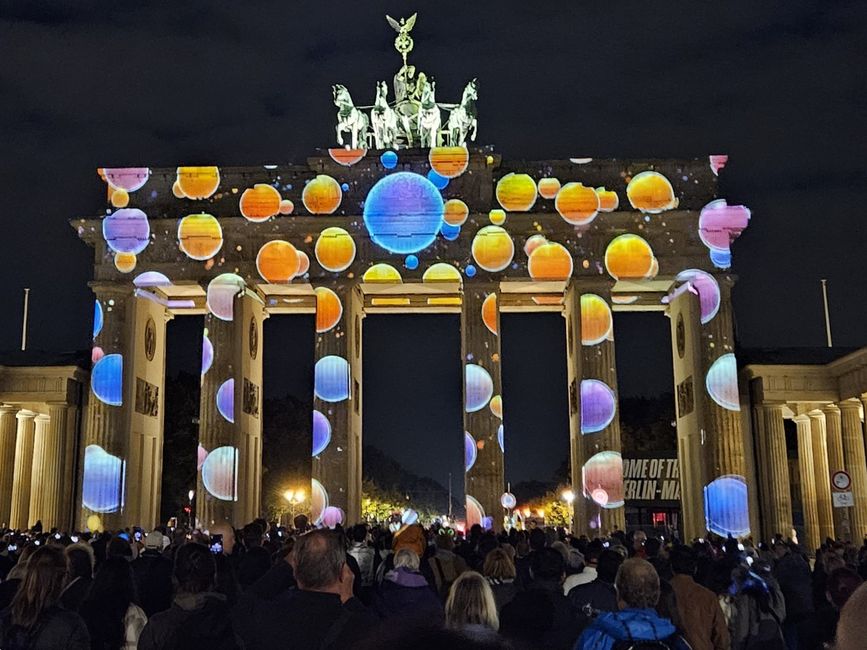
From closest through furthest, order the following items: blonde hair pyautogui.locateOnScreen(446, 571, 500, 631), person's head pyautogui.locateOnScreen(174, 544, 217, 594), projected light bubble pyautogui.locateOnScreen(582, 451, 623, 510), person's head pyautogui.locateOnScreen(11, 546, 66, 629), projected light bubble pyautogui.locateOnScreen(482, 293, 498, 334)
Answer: blonde hair pyautogui.locateOnScreen(446, 571, 500, 631), person's head pyautogui.locateOnScreen(11, 546, 66, 629), person's head pyautogui.locateOnScreen(174, 544, 217, 594), projected light bubble pyautogui.locateOnScreen(582, 451, 623, 510), projected light bubble pyautogui.locateOnScreen(482, 293, 498, 334)

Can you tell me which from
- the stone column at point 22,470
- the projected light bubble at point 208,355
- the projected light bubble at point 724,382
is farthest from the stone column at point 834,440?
the stone column at point 22,470

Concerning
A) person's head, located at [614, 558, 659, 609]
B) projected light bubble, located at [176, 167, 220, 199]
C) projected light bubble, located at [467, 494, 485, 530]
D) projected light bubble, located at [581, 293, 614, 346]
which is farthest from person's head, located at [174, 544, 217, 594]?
projected light bubble, located at [176, 167, 220, 199]

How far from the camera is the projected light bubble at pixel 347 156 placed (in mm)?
47844

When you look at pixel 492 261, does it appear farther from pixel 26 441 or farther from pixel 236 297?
pixel 26 441

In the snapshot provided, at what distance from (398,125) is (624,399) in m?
75.6

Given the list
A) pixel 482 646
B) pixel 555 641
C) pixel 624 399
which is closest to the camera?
pixel 482 646

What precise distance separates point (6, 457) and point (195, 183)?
57.6 feet

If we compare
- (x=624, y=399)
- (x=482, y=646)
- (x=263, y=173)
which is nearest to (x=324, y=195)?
(x=263, y=173)

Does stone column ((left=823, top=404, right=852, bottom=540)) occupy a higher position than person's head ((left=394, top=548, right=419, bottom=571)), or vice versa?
stone column ((left=823, top=404, right=852, bottom=540))

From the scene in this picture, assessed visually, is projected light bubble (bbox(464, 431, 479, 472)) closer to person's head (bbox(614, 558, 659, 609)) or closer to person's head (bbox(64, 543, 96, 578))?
person's head (bbox(64, 543, 96, 578))

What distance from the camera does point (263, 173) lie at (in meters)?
48.2

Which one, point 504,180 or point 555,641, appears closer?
point 555,641

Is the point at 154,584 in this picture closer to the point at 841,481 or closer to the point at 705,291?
the point at 841,481

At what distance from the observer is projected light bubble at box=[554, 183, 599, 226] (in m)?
47.1
